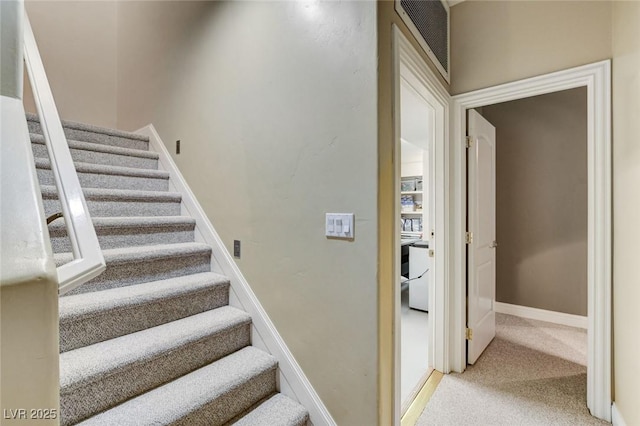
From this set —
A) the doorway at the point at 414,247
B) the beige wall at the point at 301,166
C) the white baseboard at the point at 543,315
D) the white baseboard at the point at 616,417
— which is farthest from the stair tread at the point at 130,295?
the white baseboard at the point at 543,315

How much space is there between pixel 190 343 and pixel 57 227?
981mm

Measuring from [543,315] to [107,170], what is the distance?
171 inches

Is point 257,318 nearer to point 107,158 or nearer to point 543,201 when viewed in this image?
point 107,158

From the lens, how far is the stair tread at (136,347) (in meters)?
1.13

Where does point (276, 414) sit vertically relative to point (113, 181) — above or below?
below

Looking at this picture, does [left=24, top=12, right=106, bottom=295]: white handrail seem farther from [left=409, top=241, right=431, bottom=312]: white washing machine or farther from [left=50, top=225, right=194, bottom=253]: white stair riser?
[left=409, top=241, right=431, bottom=312]: white washing machine

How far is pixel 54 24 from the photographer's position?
319 cm

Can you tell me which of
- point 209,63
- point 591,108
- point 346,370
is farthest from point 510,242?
point 209,63

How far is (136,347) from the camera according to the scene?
4.32 ft

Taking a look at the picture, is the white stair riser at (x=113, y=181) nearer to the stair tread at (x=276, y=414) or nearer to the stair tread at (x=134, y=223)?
the stair tread at (x=134, y=223)

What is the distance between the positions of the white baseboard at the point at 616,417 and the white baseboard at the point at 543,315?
1590 mm

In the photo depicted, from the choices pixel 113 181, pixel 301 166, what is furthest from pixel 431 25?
pixel 113 181

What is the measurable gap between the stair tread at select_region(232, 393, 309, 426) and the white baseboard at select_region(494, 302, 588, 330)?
9.70ft

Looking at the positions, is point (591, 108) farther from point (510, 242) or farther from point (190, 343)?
point (190, 343)
